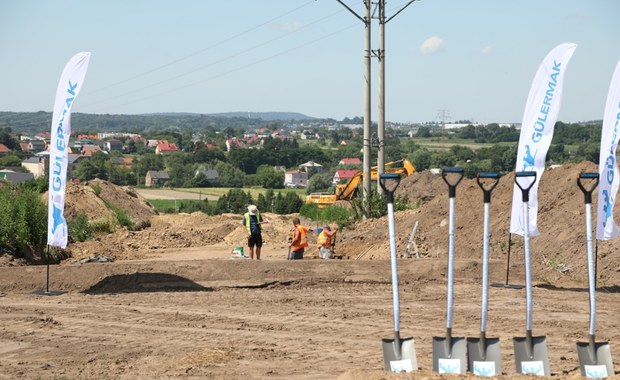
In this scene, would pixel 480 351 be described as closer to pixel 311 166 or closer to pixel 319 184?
pixel 319 184

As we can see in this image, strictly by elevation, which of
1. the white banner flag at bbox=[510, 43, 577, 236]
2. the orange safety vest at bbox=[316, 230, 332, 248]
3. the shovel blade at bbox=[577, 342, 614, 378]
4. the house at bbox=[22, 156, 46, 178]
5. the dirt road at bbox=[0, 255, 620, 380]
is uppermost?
the white banner flag at bbox=[510, 43, 577, 236]

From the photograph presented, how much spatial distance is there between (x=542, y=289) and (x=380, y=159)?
1124 centimetres

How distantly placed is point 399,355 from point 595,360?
2.03m

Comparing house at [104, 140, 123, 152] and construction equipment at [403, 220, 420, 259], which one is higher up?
house at [104, 140, 123, 152]

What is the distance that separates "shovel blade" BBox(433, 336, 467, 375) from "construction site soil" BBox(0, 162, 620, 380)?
22 centimetres

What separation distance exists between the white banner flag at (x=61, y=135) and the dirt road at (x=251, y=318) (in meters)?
1.34

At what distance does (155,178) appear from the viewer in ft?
263

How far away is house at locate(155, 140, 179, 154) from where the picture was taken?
109075 millimetres

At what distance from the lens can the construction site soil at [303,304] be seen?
1162 cm

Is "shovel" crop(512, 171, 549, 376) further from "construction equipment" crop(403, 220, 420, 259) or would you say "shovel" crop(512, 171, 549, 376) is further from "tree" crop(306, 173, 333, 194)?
"tree" crop(306, 173, 333, 194)

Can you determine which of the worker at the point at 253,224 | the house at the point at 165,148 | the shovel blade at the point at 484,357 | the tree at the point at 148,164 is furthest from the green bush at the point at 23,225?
the house at the point at 165,148

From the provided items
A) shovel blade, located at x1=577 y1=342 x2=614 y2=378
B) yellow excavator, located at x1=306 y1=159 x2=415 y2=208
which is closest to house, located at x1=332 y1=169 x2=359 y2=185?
yellow excavator, located at x1=306 y1=159 x2=415 y2=208

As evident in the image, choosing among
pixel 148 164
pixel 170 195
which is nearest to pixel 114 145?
pixel 148 164

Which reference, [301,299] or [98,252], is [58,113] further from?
[98,252]
